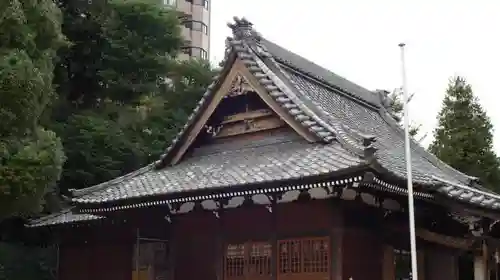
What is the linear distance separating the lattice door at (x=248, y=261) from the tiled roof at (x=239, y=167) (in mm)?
1551

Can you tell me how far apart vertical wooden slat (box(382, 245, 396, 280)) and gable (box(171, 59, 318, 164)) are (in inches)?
109

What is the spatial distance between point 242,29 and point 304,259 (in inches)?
218

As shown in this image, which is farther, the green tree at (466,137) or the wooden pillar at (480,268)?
the green tree at (466,137)

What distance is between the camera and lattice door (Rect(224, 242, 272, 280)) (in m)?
12.5

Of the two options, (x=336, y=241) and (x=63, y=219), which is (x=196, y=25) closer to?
(x=63, y=219)

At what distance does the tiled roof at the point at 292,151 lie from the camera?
11227 millimetres

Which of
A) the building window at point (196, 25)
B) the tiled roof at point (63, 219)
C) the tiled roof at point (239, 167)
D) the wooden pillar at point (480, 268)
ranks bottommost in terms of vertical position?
the wooden pillar at point (480, 268)

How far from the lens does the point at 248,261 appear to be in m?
12.7

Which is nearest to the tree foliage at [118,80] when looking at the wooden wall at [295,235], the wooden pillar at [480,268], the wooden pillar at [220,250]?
the wooden wall at [295,235]

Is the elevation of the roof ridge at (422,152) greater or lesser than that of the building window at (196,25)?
lesser

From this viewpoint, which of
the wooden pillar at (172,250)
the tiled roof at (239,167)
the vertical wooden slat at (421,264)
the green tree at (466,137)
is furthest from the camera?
the green tree at (466,137)

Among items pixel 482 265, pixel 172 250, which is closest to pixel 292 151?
pixel 172 250

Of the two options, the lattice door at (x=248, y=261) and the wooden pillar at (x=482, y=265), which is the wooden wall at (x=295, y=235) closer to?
the lattice door at (x=248, y=261)

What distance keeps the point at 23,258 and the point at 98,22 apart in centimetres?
1023
